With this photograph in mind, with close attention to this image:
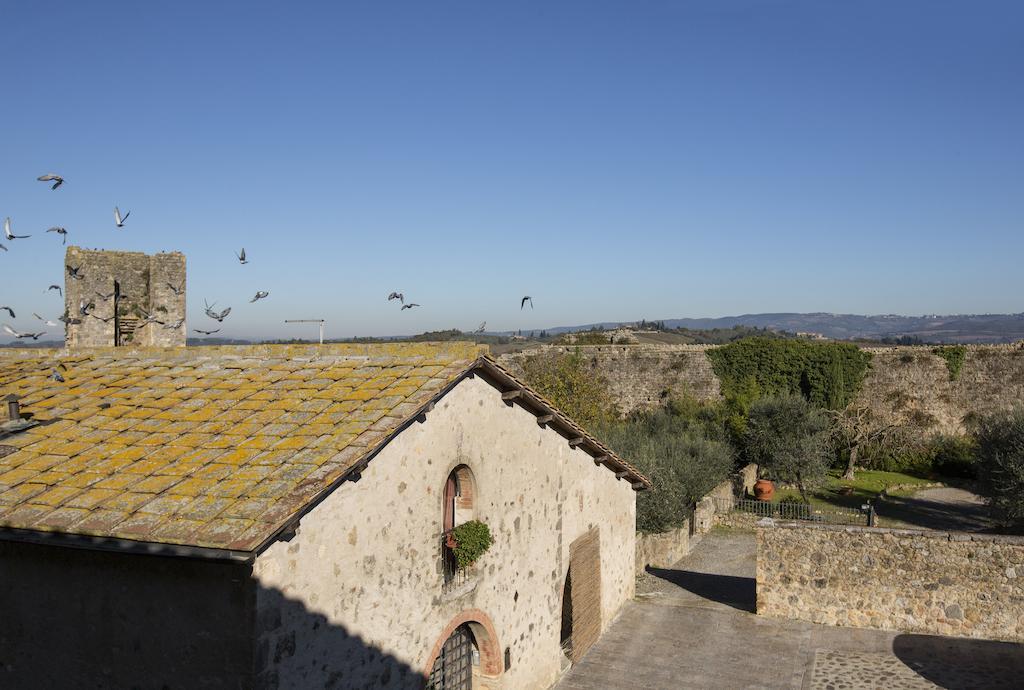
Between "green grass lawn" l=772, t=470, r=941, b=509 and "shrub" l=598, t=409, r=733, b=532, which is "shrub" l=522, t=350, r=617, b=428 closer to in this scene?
"shrub" l=598, t=409, r=733, b=532

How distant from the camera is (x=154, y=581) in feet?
22.4

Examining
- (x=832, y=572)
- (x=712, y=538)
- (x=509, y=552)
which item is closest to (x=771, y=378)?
(x=712, y=538)

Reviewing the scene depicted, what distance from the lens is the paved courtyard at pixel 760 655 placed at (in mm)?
12336

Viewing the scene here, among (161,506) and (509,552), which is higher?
(161,506)

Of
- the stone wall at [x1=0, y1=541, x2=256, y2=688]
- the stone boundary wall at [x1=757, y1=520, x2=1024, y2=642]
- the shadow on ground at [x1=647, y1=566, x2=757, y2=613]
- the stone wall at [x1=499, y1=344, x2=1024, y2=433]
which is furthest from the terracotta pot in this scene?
the stone wall at [x1=0, y1=541, x2=256, y2=688]

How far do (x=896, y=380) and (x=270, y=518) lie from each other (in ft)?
112

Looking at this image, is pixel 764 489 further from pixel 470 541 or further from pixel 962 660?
pixel 470 541

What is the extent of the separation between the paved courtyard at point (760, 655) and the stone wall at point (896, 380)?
19.8m

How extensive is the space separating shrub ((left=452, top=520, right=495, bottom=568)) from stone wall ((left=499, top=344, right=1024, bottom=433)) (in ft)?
80.3

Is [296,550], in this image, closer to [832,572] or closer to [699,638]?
[699,638]

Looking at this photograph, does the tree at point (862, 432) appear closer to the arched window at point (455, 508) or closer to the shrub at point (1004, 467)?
the shrub at point (1004, 467)

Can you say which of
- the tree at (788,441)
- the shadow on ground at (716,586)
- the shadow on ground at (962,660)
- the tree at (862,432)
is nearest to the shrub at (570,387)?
the tree at (788,441)

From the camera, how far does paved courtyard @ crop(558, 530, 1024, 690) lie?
40.5 ft

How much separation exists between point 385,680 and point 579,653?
19.8 feet
